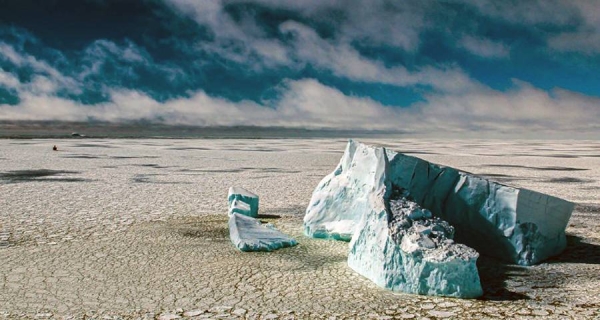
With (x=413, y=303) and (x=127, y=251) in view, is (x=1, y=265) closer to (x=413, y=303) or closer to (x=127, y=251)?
(x=127, y=251)

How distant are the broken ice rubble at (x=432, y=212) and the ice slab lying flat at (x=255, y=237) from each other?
1.63 ft

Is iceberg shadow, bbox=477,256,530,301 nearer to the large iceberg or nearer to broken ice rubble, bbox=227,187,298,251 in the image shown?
the large iceberg

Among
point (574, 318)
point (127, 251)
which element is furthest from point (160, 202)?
point (574, 318)

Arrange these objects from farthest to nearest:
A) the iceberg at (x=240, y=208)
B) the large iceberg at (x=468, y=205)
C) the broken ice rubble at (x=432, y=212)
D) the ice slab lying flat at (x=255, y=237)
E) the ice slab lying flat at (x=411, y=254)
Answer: the iceberg at (x=240, y=208)
the ice slab lying flat at (x=255, y=237)
the large iceberg at (x=468, y=205)
the broken ice rubble at (x=432, y=212)
the ice slab lying flat at (x=411, y=254)

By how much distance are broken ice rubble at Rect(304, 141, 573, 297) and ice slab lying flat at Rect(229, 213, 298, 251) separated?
50cm

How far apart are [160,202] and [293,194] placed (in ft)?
8.23

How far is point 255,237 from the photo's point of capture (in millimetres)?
4992

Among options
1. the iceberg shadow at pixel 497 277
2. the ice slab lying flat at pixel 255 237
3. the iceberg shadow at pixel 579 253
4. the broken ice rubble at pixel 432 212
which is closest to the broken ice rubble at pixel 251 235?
the ice slab lying flat at pixel 255 237

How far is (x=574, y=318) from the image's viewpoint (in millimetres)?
3100

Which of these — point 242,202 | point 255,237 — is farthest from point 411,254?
point 242,202

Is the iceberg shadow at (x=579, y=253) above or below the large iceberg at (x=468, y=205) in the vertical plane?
below

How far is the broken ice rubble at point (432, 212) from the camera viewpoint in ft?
12.4

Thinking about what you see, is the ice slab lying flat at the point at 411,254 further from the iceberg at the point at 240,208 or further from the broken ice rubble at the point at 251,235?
the iceberg at the point at 240,208

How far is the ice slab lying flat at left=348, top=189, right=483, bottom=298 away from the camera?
11.4 ft
